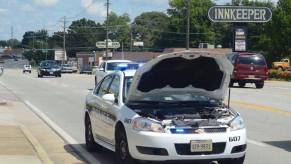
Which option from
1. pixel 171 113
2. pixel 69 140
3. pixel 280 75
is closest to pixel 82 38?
pixel 280 75

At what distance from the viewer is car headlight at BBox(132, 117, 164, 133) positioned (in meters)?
8.76

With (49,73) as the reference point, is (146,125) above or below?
above

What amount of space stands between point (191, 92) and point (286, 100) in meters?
15.5

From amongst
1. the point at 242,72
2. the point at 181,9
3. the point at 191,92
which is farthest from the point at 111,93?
the point at 181,9

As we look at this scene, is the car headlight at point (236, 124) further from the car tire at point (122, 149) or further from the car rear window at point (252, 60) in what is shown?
the car rear window at point (252, 60)

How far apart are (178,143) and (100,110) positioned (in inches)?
97.5

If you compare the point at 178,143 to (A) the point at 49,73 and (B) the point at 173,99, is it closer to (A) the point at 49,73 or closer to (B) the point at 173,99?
(B) the point at 173,99

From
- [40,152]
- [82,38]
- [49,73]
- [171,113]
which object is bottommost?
[49,73]

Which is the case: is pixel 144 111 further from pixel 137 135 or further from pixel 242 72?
pixel 242 72

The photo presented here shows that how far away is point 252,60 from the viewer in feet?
120

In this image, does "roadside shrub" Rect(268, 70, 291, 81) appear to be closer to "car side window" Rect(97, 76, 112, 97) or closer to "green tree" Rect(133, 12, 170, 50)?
"car side window" Rect(97, 76, 112, 97)

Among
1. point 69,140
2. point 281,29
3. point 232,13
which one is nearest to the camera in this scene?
point 69,140

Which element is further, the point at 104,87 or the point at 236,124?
the point at 104,87

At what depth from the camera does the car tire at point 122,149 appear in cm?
916
